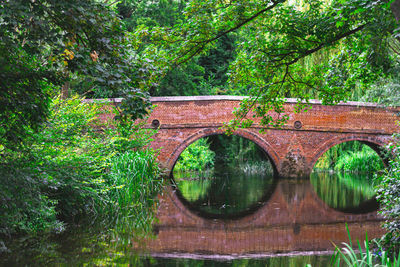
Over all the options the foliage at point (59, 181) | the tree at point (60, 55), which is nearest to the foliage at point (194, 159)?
the foliage at point (59, 181)

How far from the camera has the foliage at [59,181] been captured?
13.9 ft


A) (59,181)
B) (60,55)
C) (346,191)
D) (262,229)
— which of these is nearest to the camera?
(60,55)

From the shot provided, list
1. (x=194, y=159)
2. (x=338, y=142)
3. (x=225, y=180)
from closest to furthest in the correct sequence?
1. (x=225, y=180)
2. (x=338, y=142)
3. (x=194, y=159)

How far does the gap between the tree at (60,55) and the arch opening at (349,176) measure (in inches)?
284

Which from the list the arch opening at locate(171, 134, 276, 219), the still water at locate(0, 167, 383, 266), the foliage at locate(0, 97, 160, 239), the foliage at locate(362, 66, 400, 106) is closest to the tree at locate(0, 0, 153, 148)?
the foliage at locate(0, 97, 160, 239)

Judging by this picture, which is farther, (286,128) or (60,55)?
(286,128)

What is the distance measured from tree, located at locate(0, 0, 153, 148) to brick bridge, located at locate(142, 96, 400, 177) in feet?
34.7

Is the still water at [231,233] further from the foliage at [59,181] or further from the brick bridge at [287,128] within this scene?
the brick bridge at [287,128]

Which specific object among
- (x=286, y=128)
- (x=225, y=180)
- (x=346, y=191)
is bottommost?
(x=346, y=191)

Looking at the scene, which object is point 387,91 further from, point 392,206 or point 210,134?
point 210,134

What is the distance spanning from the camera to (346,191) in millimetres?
12148

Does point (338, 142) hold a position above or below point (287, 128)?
below

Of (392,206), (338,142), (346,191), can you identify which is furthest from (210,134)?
(392,206)

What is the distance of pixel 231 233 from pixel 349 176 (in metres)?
10.4
